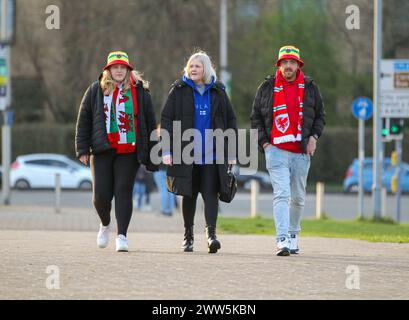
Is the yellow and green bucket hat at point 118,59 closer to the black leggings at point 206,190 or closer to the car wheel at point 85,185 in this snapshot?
the black leggings at point 206,190

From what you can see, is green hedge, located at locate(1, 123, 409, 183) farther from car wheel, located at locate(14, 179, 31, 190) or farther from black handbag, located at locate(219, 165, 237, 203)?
black handbag, located at locate(219, 165, 237, 203)

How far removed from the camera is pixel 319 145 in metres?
46.2

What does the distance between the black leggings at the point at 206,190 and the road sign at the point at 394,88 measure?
11.7 m

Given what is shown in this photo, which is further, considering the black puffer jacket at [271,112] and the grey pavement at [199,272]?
the black puffer jacket at [271,112]

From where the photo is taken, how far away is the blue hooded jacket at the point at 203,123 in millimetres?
10469

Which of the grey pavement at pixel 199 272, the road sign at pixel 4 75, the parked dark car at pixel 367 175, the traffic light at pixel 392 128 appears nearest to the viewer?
the grey pavement at pixel 199 272

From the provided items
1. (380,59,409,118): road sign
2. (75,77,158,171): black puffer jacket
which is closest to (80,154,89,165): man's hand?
(75,77,158,171): black puffer jacket

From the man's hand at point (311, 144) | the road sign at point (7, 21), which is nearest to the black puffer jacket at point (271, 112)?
the man's hand at point (311, 144)

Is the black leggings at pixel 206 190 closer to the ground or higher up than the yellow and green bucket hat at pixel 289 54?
closer to the ground

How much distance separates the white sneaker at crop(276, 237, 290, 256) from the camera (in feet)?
33.7

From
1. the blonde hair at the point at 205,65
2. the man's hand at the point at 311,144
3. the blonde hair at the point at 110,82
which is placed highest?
the blonde hair at the point at 205,65
